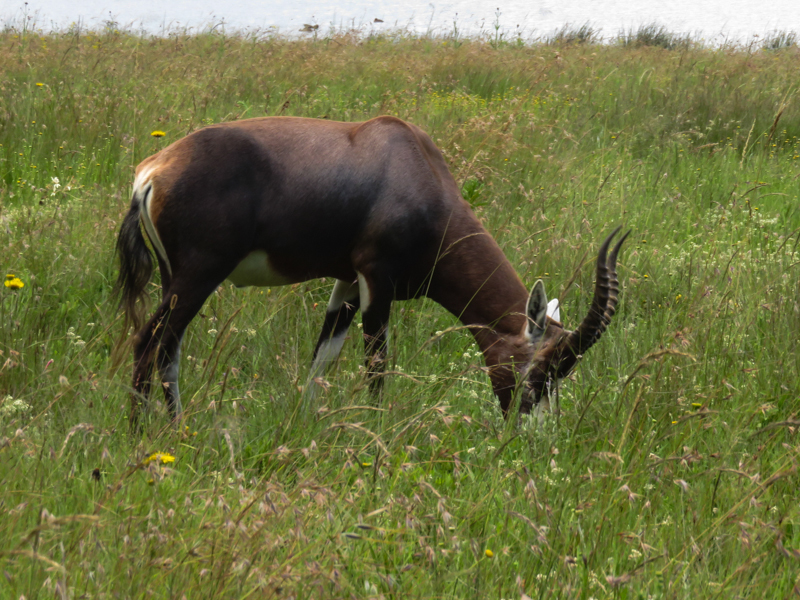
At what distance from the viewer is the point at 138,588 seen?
1.71 m

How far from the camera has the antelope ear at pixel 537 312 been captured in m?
3.48

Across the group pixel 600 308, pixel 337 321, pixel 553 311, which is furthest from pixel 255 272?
pixel 600 308

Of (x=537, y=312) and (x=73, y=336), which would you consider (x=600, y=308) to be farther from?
(x=73, y=336)

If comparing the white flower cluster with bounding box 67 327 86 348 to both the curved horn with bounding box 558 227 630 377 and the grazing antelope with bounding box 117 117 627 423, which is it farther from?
the curved horn with bounding box 558 227 630 377

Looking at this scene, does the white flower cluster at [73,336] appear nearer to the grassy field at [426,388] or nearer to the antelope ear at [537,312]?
the grassy field at [426,388]

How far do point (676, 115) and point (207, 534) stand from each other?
792 centimetres

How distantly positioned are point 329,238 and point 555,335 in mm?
1184

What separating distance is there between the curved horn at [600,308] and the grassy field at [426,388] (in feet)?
0.76

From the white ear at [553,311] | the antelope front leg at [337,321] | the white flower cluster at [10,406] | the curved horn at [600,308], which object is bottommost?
the antelope front leg at [337,321]

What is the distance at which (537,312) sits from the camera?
143 inches

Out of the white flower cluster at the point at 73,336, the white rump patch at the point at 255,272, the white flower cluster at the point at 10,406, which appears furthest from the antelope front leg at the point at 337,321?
the white flower cluster at the point at 10,406

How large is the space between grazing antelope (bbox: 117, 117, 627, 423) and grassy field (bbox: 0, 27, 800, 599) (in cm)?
21

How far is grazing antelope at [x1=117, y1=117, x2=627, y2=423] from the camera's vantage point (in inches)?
138

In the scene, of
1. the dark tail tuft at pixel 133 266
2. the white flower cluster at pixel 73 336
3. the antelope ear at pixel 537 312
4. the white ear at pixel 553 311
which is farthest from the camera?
the white ear at pixel 553 311
